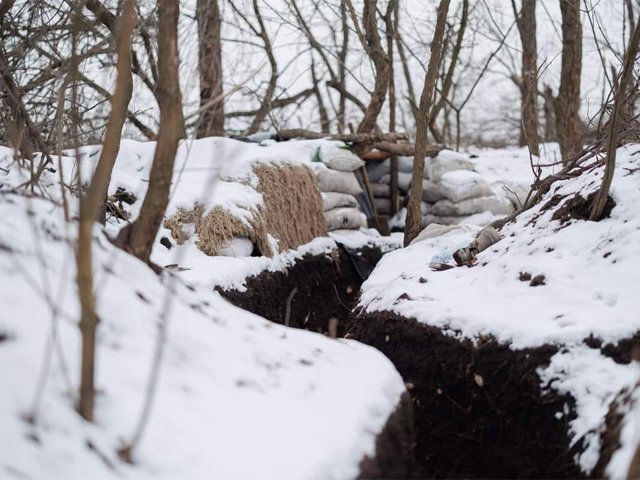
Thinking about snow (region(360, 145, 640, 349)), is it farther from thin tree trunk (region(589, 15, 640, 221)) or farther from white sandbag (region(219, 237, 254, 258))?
white sandbag (region(219, 237, 254, 258))

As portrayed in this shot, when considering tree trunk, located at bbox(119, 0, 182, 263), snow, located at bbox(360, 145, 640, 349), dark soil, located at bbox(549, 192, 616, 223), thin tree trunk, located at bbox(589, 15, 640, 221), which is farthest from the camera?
dark soil, located at bbox(549, 192, 616, 223)

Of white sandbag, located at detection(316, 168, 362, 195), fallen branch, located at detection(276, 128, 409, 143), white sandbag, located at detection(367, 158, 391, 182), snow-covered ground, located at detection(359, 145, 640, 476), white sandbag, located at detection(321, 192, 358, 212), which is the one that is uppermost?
fallen branch, located at detection(276, 128, 409, 143)

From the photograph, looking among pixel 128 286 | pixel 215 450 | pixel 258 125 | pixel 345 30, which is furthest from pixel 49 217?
pixel 345 30

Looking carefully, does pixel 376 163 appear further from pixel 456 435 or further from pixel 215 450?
pixel 215 450

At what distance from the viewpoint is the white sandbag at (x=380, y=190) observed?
30.1ft

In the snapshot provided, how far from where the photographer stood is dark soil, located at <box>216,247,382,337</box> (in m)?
5.08

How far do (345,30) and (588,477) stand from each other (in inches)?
494

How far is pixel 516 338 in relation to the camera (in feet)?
9.08

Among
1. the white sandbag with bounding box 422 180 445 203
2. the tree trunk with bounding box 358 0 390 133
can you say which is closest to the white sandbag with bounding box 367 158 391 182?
the tree trunk with bounding box 358 0 390 133

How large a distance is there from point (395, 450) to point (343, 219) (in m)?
5.92

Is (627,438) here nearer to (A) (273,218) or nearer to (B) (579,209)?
(B) (579,209)

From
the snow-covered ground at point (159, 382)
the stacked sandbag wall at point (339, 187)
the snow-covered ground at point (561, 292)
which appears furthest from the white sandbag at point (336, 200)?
the snow-covered ground at point (159, 382)

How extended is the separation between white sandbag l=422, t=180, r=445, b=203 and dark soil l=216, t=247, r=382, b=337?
5.39ft

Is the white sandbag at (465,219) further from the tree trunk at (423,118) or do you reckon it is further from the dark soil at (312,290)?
the tree trunk at (423,118)
